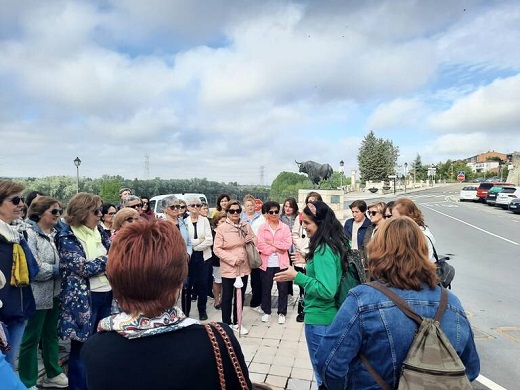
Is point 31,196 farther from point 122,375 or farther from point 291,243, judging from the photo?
point 122,375

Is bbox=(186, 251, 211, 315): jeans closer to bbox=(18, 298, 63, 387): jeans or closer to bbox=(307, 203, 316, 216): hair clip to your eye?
bbox=(18, 298, 63, 387): jeans

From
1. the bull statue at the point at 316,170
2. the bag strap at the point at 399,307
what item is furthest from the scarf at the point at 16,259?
the bull statue at the point at 316,170

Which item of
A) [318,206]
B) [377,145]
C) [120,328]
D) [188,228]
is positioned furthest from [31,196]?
[377,145]

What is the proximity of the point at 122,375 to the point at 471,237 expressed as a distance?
1532cm

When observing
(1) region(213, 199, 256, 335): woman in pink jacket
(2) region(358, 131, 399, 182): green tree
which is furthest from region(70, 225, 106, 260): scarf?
(2) region(358, 131, 399, 182): green tree

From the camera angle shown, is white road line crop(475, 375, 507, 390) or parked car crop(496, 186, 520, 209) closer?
white road line crop(475, 375, 507, 390)

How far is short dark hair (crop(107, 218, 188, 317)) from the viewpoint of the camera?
122 cm

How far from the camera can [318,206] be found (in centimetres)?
286

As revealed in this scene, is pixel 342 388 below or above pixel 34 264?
below

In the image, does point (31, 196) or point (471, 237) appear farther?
point (471, 237)

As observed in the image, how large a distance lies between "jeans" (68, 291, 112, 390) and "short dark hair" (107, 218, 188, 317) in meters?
2.12

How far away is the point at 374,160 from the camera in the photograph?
68.6 metres

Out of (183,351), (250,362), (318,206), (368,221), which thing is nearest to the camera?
(183,351)

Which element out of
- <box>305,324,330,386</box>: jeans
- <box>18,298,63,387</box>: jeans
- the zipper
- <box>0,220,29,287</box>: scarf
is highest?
<box>0,220,29,287</box>: scarf
